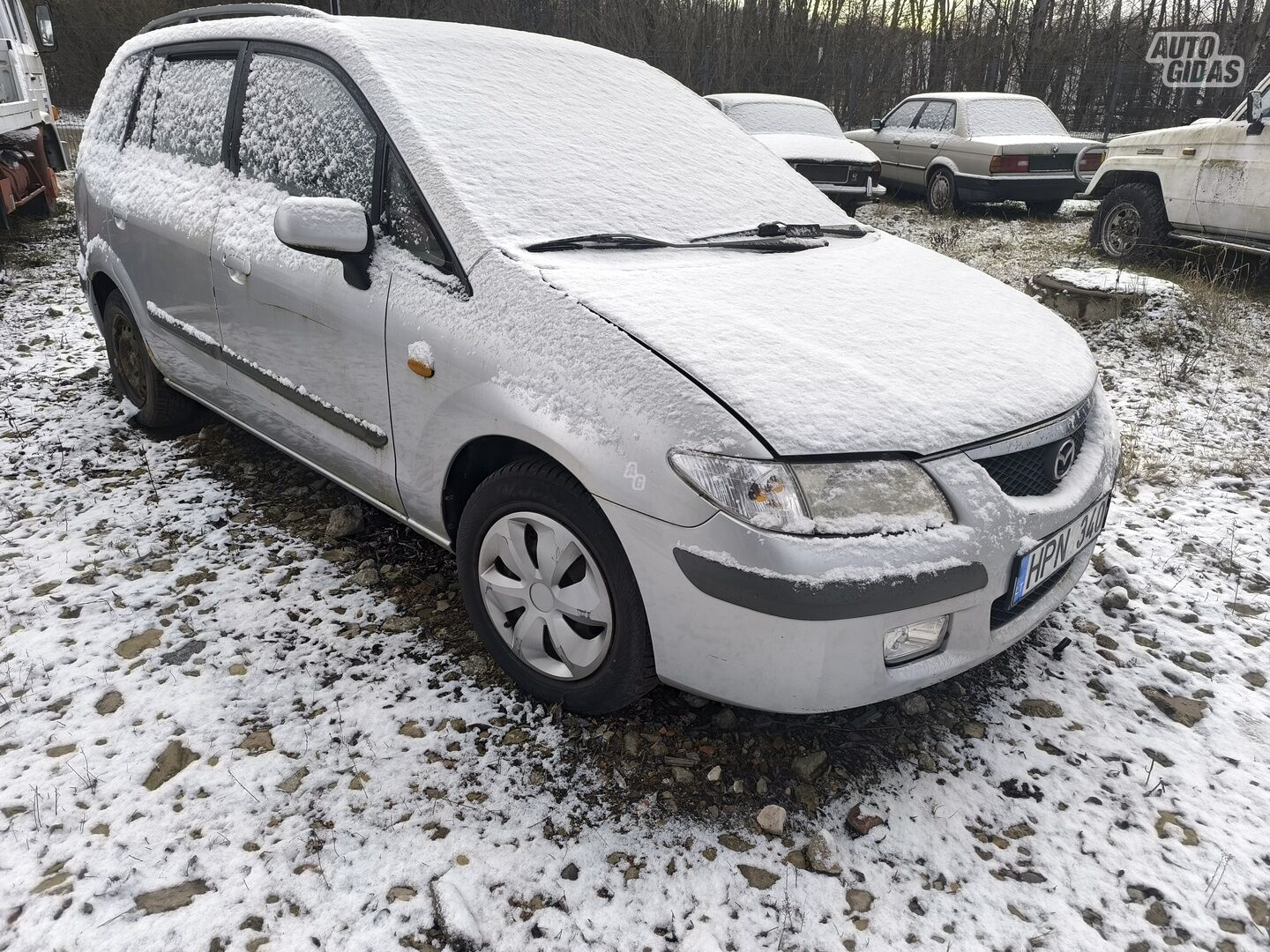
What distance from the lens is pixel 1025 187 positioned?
9.65 meters

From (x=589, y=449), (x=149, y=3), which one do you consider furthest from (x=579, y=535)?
(x=149, y=3)

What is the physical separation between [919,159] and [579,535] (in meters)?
10.3

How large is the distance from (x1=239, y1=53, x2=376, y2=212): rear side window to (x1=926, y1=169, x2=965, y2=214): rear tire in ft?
30.0

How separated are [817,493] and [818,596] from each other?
0.69 feet

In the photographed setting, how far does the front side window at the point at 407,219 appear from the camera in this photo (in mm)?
2229

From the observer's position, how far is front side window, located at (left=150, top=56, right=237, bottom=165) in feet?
9.95

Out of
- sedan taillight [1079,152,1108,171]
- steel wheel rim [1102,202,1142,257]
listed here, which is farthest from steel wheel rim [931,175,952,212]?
steel wheel rim [1102,202,1142,257]

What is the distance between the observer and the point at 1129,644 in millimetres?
2658

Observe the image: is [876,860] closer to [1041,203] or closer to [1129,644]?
[1129,644]

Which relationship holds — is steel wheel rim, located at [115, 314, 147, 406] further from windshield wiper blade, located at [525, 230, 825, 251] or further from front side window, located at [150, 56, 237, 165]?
windshield wiper blade, located at [525, 230, 825, 251]

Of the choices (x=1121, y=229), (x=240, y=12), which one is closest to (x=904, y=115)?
(x=1121, y=229)

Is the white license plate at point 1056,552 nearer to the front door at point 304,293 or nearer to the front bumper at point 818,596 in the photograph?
the front bumper at point 818,596

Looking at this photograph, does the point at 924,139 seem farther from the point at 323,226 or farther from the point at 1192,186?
the point at 323,226

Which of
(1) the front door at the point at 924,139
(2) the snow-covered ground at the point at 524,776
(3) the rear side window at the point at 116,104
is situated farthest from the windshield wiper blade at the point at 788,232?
(1) the front door at the point at 924,139
